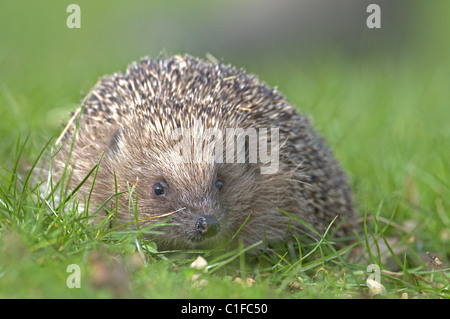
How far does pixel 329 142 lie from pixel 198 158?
2.75 meters

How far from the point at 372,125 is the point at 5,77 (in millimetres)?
4119

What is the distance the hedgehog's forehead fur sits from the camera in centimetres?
421

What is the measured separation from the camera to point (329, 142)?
6488 millimetres

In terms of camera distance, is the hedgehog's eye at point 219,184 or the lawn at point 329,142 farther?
the hedgehog's eye at point 219,184

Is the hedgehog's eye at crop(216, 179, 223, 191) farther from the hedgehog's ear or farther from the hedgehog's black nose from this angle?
the hedgehog's ear

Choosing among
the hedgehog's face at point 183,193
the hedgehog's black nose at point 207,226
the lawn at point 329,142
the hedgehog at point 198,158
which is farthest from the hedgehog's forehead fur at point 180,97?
the hedgehog's black nose at point 207,226

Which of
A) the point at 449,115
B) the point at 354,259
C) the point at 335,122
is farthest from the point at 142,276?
the point at 449,115

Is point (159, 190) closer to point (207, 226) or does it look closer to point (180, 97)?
point (207, 226)

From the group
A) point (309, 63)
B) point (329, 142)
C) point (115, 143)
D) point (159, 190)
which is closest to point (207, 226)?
point (159, 190)

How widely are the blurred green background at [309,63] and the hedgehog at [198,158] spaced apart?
502mm

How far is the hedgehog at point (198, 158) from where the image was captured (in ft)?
13.1

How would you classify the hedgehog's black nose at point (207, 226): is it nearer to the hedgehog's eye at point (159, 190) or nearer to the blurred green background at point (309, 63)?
the hedgehog's eye at point (159, 190)

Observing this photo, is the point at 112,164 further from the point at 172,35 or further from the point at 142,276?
the point at 172,35

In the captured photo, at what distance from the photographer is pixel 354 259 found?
4.64 meters
